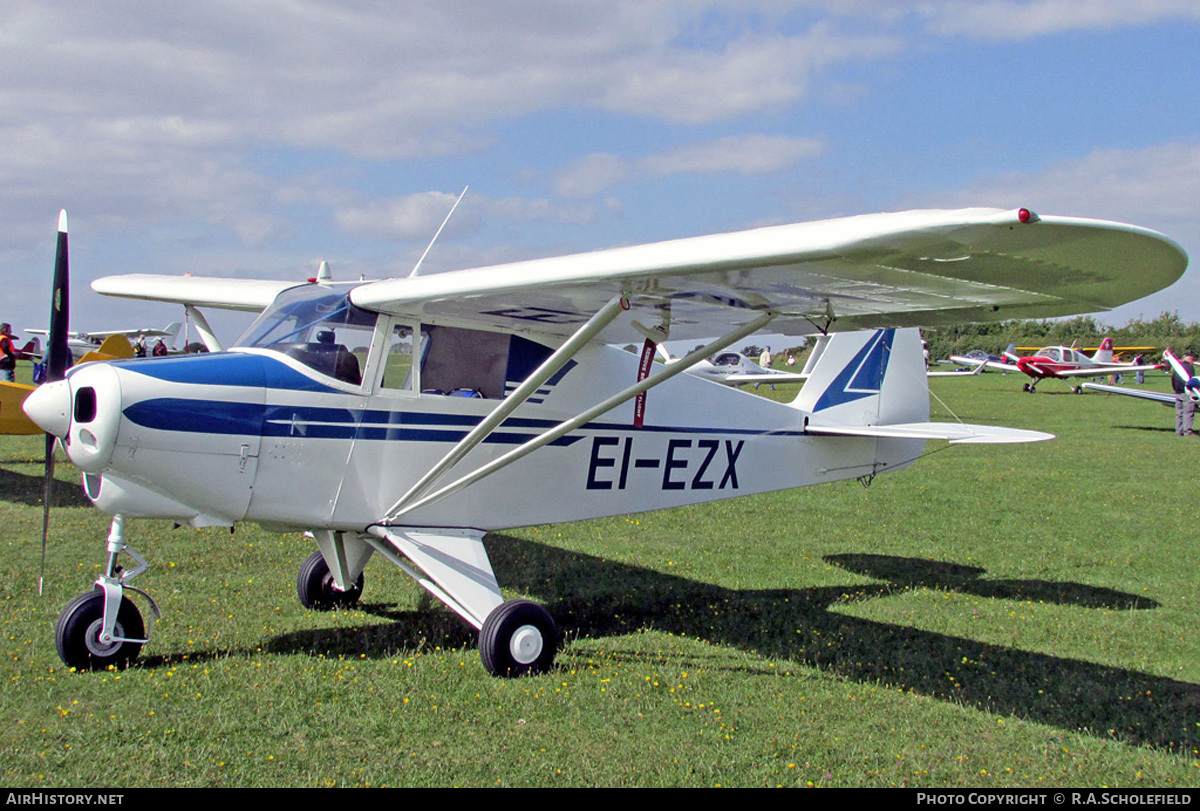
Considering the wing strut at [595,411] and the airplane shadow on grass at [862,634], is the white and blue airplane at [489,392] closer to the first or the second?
the wing strut at [595,411]

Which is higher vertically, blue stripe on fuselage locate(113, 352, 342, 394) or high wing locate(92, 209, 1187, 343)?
high wing locate(92, 209, 1187, 343)

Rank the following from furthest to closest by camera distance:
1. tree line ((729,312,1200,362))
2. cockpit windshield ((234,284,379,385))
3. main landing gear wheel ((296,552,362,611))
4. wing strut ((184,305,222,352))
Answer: tree line ((729,312,1200,362)) → wing strut ((184,305,222,352)) → main landing gear wheel ((296,552,362,611)) → cockpit windshield ((234,284,379,385))

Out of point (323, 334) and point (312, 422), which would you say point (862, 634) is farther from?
point (323, 334)

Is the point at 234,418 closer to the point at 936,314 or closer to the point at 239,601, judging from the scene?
the point at 239,601

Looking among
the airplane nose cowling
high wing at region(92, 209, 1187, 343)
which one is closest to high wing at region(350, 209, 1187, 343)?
high wing at region(92, 209, 1187, 343)

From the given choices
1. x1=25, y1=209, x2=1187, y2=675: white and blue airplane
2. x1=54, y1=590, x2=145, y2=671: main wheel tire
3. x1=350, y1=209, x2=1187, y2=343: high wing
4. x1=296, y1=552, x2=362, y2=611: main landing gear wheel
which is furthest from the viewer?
x1=296, y1=552, x2=362, y2=611: main landing gear wheel

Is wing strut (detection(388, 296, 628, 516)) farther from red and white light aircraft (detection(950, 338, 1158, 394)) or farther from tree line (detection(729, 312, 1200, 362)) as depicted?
tree line (detection(729, 312, 1200, 362))

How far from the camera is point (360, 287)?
216 inches

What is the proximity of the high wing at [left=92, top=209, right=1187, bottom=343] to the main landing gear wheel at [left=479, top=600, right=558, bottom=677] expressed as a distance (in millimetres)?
1811

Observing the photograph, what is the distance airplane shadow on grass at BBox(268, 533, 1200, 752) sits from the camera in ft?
16.3

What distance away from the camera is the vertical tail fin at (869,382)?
25.8ft

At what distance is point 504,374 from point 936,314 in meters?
2.70

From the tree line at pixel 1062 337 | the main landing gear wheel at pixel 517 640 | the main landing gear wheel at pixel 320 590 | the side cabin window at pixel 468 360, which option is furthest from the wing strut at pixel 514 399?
the tree line at pixel 1062 337
